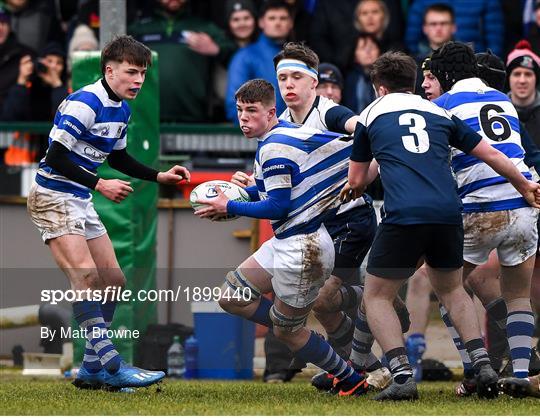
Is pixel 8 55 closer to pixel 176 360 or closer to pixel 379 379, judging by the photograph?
pixel 176 360

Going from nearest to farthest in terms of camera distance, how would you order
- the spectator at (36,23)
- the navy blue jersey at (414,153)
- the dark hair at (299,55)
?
the navy blue jersey at (414,153) < the dark hair at (299,55) < the spectator at (36,23)

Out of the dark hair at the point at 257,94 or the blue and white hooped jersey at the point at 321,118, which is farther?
the blue and white hooped jersey at the point at 321,118

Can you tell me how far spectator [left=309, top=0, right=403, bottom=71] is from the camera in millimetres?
13500

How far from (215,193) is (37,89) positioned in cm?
569

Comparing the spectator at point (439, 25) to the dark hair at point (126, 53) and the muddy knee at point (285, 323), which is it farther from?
the muddy knee at point (285, 323)

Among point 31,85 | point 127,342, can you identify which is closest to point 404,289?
point 127,342

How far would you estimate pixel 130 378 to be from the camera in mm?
8758

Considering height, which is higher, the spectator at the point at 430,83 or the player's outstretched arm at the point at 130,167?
the spectator at the point at 430,83

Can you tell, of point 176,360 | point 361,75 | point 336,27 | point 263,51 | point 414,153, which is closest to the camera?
point 414,153

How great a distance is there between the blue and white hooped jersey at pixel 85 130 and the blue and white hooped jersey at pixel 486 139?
80.5 inches

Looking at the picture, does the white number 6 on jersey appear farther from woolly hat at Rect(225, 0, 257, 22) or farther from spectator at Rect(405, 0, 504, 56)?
woolly hat at Rect(225, 0, 257, 22)

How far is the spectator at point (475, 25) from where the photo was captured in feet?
Result: 43.6

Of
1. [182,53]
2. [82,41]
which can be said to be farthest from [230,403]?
[82,41]

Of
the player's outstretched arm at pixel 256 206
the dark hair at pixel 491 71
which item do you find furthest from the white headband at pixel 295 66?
the player's outstretched arm at pixel 256 206
